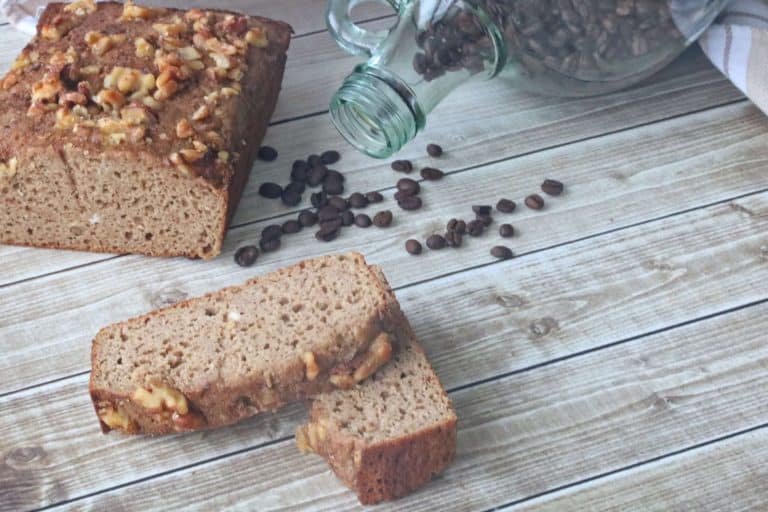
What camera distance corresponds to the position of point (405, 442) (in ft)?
6.84

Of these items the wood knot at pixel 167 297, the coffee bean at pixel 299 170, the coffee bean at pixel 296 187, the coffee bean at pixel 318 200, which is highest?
the coffee bean at pixel 299 170

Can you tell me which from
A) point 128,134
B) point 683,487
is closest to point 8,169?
point 128,134

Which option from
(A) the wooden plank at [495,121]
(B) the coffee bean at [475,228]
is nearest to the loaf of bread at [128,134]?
(A) the wooden plank at [495,121]

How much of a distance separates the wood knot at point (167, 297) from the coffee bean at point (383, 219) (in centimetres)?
52

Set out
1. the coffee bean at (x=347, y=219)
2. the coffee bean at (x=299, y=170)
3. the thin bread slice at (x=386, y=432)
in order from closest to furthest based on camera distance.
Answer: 1. the thin bread slice at (x=386, y=432)
2. the coffee bean at (x=347, y=219)
3. the coffee bean at (x=299, y=170)

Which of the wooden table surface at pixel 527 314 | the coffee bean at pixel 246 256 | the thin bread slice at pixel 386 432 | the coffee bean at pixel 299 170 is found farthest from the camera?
the coffee bean at pixel 299 170

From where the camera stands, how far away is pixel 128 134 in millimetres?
2482

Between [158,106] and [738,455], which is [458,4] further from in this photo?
[738,455]

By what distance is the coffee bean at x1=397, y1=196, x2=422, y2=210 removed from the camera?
2760 millimetres

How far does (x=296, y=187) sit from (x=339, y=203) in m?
0.13

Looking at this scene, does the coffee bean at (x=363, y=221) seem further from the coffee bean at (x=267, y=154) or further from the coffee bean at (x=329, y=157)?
the coffee bean at (x=267, y=154)

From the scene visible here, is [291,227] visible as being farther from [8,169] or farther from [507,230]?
[8,169]

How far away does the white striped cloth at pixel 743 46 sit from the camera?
2977 mm

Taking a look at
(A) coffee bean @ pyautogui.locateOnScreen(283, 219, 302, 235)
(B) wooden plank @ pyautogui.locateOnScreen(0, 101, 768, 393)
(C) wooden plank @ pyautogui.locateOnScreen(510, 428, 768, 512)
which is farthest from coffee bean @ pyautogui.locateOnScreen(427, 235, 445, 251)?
(C) wooden plank @ pyautogui.locateOnScreen(510, 428, 768, 512)
